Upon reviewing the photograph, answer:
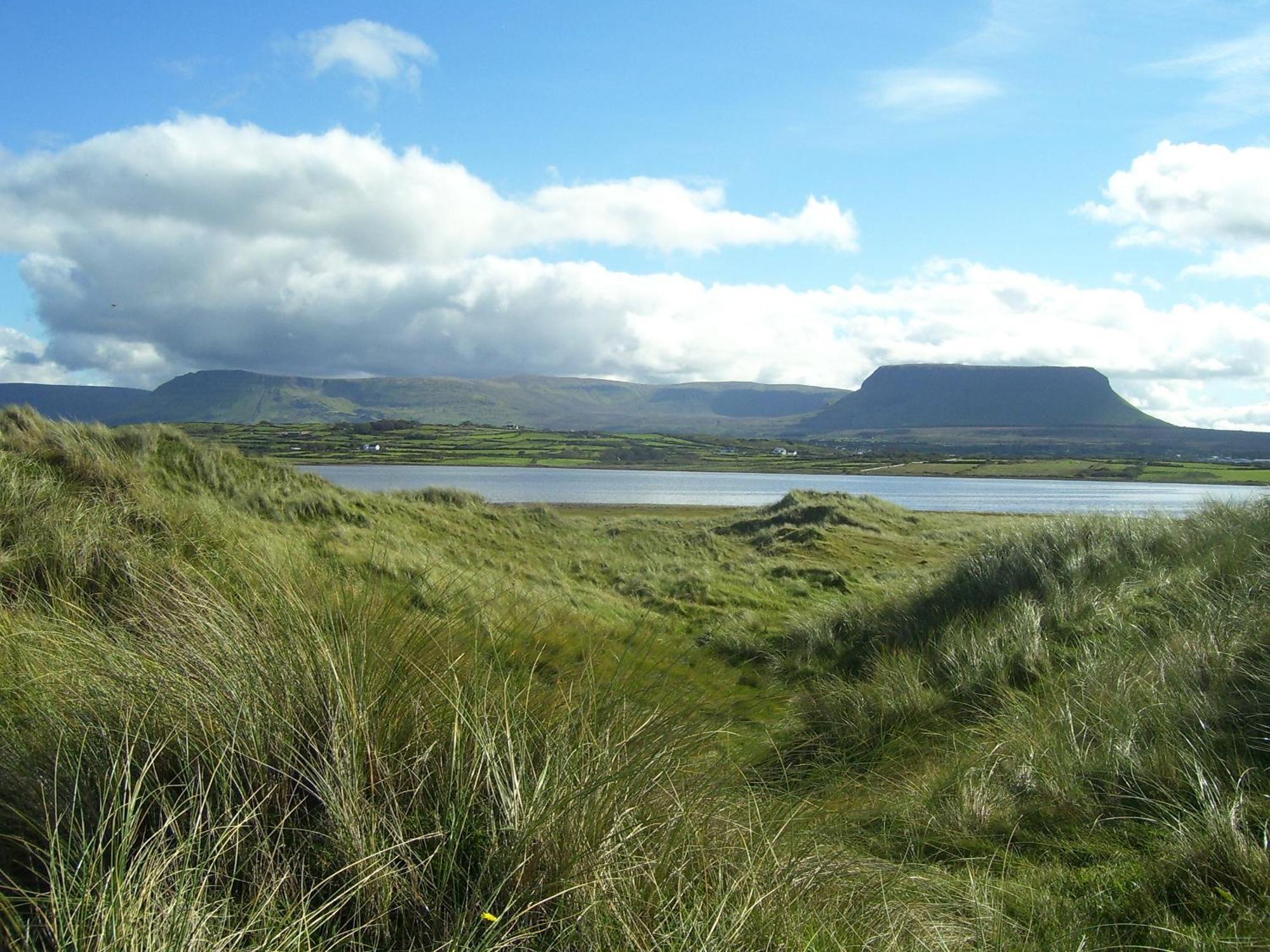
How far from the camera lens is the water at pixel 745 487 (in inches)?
2163

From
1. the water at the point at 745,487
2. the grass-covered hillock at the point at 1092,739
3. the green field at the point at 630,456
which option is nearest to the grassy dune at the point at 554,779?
the grass-covered hillock at the point at 1092,739

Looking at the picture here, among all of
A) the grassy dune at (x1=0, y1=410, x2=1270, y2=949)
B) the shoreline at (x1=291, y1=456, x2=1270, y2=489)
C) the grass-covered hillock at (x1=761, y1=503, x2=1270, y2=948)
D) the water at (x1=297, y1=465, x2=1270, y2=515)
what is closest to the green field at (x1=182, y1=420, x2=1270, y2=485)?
the shoreline at (x1=291, y1=456, x2=1270, y2=489)

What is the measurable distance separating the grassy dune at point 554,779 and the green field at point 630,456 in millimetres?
57476

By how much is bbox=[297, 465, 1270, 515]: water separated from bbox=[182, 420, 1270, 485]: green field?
3906mm

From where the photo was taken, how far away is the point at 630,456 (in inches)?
4621

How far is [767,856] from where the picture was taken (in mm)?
3258

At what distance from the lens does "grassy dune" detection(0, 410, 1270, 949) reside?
270 cm

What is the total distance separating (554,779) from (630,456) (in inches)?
4500

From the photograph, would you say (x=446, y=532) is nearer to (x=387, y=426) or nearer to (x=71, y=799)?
(x=71, y=799)

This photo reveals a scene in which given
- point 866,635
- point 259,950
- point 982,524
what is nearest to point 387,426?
point 982,524

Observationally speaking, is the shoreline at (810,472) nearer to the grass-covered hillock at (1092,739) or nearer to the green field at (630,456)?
the green field at (630,456)

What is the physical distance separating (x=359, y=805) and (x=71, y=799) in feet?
3.22

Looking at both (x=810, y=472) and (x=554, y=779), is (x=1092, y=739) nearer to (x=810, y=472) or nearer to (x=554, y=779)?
(x=554, y=779)

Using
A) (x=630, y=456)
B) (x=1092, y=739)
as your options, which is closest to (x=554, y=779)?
(x=1092, y=739)
